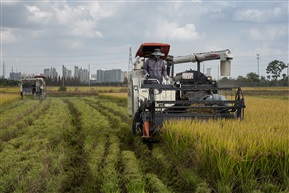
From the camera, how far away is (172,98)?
1042cm

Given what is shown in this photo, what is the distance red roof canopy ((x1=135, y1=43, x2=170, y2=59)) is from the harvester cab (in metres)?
26.6

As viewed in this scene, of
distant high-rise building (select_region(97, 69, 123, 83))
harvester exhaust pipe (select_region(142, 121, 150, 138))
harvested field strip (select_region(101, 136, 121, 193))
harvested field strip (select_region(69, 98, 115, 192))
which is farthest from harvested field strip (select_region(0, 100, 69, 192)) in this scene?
distant high-rise building (select_region(97, 69, 123, 83))

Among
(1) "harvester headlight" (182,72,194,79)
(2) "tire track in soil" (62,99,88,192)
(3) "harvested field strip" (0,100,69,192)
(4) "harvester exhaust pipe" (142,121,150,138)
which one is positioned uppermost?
(1) "harvester headlight" (182,72,194,79)

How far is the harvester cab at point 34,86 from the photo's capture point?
3700cm

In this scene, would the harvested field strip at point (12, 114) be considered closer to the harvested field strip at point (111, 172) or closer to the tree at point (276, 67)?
the harvested field strip at point (111, 172)

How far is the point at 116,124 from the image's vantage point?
14234 millimetres

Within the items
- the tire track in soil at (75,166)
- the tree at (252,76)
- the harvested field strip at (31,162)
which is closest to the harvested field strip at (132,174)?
the tire track in soil at (75,166)

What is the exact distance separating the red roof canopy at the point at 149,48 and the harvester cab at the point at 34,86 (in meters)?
26.6

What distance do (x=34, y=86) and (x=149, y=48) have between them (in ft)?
92.7

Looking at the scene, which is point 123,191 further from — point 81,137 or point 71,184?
point 81,137

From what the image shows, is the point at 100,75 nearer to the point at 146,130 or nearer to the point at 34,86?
the point at 34,86

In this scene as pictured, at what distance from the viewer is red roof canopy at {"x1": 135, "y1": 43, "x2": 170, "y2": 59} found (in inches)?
440

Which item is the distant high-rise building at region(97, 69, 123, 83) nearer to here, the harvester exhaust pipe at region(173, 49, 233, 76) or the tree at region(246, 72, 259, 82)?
the tree at region(246, 72, 259, 82)

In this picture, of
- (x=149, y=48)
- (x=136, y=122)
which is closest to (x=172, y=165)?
(x=136, y=122)
